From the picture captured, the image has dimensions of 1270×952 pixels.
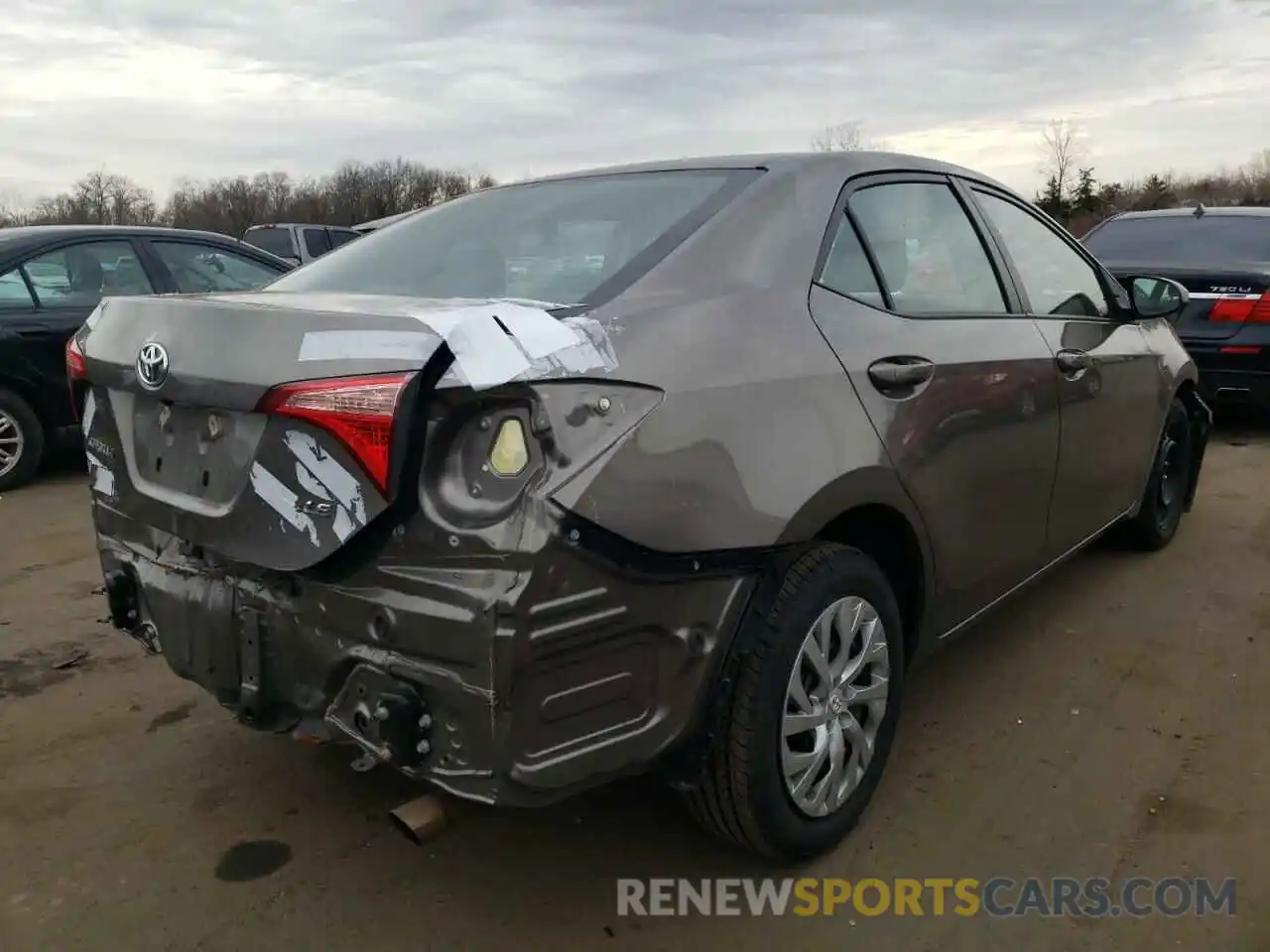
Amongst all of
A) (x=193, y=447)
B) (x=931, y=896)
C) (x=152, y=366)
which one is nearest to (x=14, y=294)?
(x=152, y=366)

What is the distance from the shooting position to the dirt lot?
2.24m

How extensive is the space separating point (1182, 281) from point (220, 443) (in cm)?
667

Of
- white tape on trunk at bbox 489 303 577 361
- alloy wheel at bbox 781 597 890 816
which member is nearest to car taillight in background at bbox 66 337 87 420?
white tape on trunk at bbox 489 303 577 361

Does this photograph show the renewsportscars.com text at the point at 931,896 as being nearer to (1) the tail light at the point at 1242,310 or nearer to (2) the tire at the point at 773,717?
(2) the tire at the point at 773,717

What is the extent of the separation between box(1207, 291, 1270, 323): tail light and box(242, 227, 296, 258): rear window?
15.7m

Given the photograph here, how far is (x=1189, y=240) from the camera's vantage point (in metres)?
7.38

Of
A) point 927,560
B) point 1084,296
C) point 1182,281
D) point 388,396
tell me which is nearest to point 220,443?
point 388,396

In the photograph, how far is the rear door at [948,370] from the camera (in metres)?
2.48

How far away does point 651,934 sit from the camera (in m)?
2.24

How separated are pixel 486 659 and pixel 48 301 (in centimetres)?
563

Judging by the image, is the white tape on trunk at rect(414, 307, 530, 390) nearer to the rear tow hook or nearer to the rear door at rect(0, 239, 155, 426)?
the rear tow hook

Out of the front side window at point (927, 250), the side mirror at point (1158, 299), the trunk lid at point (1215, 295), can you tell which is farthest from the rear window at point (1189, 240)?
the front side window at point (927, 250)

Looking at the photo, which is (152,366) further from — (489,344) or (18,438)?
(18,438)

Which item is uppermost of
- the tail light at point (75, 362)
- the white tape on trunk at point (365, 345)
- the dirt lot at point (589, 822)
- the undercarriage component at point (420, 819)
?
the white tape on trunk at point (365, 345)
